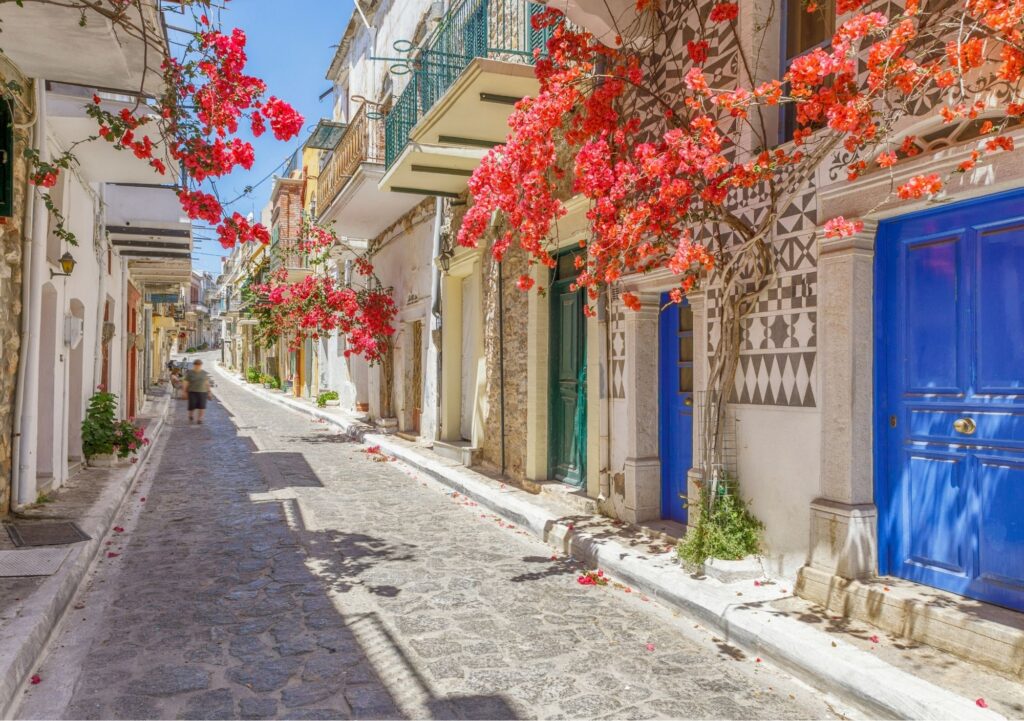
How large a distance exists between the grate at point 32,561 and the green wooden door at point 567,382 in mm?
5159

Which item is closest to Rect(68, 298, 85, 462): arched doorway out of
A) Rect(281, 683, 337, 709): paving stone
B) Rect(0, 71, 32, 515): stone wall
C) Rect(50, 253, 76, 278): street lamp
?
Rect(50, 253, 76, 278): street lamp

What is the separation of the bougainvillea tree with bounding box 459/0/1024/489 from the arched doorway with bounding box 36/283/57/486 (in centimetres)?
510

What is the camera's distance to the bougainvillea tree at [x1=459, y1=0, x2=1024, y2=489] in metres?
3.69

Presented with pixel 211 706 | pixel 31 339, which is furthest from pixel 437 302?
pixel 211 706

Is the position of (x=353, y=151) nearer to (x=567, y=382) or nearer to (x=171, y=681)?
(x=567, y=382)

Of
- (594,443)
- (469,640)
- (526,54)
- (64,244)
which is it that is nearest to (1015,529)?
(469,640)

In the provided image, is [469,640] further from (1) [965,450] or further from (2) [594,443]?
(2) [594,443]

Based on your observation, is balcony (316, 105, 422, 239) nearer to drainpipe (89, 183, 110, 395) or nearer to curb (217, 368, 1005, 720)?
drainpipe (89, 183, 110, 395)

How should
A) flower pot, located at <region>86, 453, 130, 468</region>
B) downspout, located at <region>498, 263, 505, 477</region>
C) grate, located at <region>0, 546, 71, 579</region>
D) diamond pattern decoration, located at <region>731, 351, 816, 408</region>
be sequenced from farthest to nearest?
downspout, located at <region>498, 263, 505, 477</region> → flower pot, located at <region>86, 453, 130, 468</region> → grate, located at <region>0, 546, 71, 579</region> → diamond pattern decoration, located at <region>731, 351, 816, 408</region>

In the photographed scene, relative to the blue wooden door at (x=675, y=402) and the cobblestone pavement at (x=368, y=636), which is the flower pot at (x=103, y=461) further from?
the blue wooden door at (x=675, y=402)

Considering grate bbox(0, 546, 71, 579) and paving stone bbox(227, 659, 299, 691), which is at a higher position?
grate bbox(0, 546, 71, 579)

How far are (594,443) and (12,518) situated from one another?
5.60 metres

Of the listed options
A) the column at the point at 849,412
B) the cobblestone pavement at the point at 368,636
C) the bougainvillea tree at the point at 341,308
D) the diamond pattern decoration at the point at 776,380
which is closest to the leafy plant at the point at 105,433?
the cobblestone pavement at the point at 368,636

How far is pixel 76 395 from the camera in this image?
34.5ft
